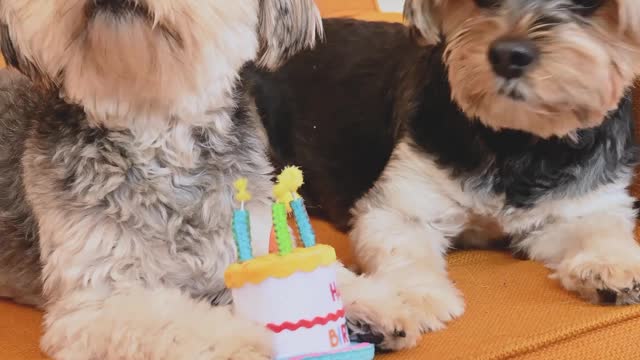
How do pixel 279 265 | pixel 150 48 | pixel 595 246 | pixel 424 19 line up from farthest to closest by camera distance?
pixel 424 19 → pixel 595 246 → pixel 150 48 → pixel 279 265

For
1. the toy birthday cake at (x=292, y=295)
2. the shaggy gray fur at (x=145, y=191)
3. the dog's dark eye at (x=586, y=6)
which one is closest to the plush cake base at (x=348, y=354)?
the toy birthday cake at (x=292, y=295)

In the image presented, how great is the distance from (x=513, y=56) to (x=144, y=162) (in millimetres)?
633

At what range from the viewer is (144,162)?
4.93 feet

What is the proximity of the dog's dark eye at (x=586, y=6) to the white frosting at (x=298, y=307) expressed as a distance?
2.35 ft

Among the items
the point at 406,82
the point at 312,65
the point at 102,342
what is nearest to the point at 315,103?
the point at 312,65

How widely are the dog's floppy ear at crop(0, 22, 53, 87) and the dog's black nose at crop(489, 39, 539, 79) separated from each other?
732 mm

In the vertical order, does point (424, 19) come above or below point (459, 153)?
above

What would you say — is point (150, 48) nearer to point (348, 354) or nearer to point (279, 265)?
point (279, 265)

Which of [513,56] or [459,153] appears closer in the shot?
[513,56]

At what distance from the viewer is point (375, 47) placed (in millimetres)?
2256

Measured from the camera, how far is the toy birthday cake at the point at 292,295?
118 centimetres

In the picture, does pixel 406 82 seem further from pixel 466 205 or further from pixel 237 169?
pixel 237 169

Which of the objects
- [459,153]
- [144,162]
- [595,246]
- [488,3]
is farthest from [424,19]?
[144,162]

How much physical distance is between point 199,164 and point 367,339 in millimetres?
418
